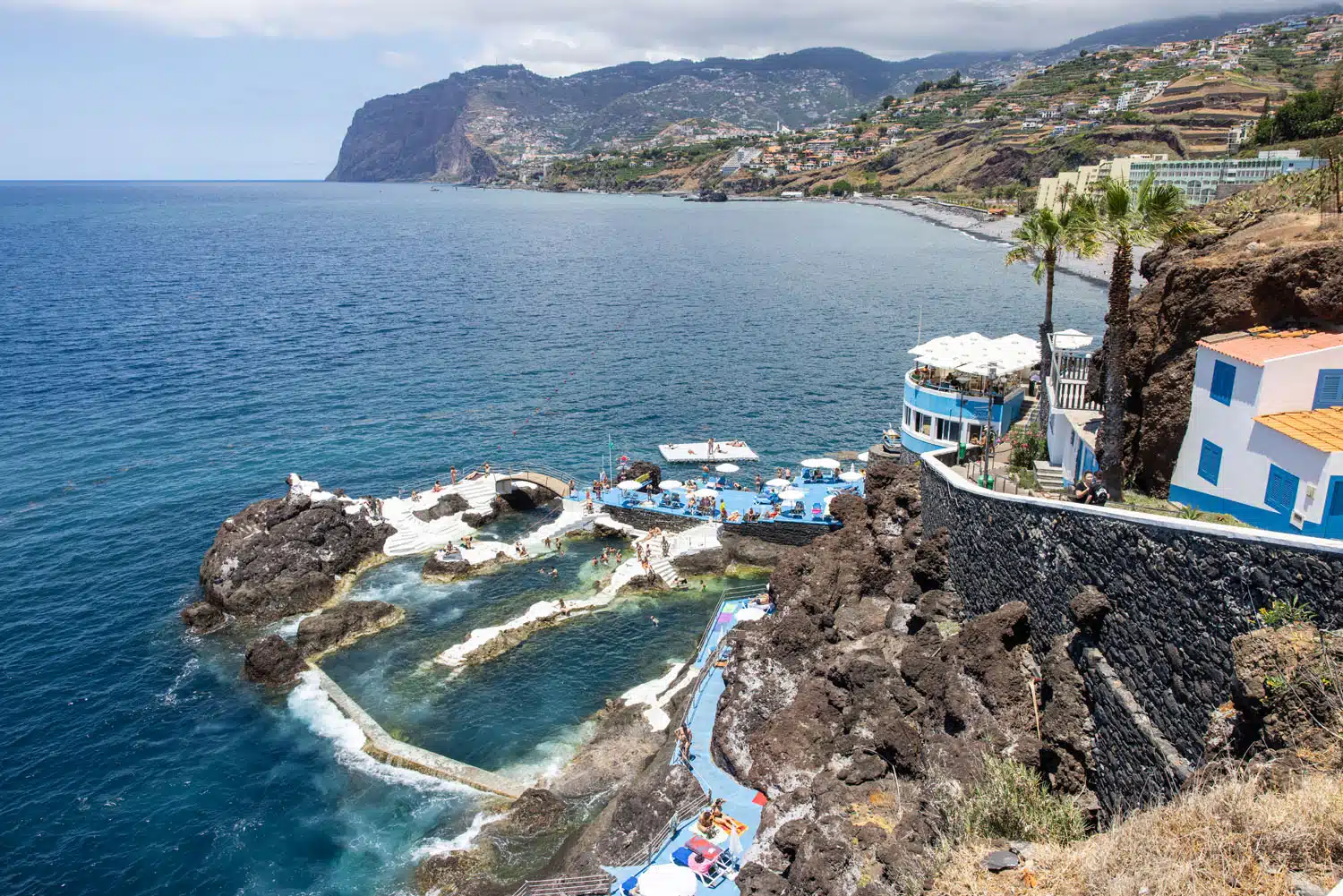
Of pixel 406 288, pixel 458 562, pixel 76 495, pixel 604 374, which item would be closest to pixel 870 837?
pixel 458 562

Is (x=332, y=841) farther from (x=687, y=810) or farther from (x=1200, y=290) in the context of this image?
(x=1200, y=290)

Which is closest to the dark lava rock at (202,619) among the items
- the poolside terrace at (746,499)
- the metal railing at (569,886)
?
the poolside terrace at (746,499)

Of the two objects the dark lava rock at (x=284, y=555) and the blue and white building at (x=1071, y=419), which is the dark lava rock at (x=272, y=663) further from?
the blue and white building at (x=1071, y=419)

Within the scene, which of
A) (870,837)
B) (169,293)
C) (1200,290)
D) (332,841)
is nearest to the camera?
(870,837)

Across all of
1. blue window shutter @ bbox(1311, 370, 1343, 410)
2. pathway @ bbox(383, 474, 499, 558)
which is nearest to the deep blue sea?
pathway @ bbox(383, 474, 499, 558)

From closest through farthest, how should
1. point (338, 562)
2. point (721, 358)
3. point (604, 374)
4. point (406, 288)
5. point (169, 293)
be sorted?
point (338, 562) < point (604, 374) < point (721, 358) < point (169, 293) < point (406, 288)

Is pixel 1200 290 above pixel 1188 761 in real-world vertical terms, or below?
above
